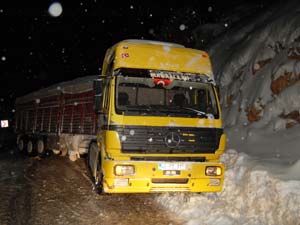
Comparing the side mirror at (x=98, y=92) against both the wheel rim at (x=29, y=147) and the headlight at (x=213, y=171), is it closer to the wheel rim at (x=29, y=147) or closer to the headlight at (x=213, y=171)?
the headlight at (x=213, y=171)

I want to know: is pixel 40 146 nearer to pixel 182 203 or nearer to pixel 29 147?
pixel 29 147

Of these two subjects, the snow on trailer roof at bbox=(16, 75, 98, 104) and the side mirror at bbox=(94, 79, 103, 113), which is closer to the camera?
the side mirror at bbox=(94, 79, 103, 113)

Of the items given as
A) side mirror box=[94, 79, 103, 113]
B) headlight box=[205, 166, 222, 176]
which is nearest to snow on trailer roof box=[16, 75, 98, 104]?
side mirror box=[94, 79, 103, 113]

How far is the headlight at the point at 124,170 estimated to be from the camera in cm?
688

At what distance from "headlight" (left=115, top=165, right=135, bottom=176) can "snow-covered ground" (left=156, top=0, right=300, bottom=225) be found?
3.75 ft

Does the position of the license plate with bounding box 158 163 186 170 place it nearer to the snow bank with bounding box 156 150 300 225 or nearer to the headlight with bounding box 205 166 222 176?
the headlight with bounding box 205 166 222 176

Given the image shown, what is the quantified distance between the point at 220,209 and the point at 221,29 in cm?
1821

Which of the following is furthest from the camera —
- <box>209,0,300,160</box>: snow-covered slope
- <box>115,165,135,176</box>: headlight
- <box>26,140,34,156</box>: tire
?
<box>26,140,34,156</box>: tire

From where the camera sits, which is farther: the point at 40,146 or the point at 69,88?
the point at 40,146

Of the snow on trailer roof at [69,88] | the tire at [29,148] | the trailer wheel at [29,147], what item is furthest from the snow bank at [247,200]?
the trailer wheel at [29,147]

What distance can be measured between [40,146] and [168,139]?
1050 centimetres

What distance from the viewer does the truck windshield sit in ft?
23.5

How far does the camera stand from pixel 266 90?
12.8 metres

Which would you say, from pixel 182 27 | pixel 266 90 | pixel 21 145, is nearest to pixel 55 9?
pixel 182 27
